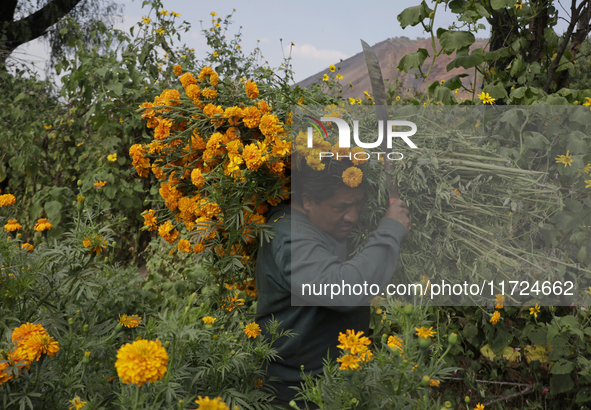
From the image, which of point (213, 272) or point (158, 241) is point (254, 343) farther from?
point (158, 241)

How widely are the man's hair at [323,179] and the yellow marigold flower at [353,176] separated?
1.7 inches

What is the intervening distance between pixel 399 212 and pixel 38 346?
1045mm

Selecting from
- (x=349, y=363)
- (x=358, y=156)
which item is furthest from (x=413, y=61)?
(x=349, y=363)

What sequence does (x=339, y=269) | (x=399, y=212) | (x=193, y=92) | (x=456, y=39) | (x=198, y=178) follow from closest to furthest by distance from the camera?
(x=339, y=269), (x=399, y=212), (x=198, y=178), (x=193, y=92), (x=456, y=39)

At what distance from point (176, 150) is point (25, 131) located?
298 cm

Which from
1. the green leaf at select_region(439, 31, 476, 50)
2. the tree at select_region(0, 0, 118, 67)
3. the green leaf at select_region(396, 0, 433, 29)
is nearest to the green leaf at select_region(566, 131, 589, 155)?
the green leaf at select_region(439, 31, 476, 50)

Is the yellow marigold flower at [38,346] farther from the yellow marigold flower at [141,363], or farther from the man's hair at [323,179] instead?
the man's hair at [323,179]

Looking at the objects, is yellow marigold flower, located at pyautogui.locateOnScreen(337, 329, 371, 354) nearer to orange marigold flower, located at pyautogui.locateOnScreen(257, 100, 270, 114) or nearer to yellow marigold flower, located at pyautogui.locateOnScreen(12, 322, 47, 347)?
yellow marigold flower, located at pyautogui.locateOnScreen(12, 322, 47, 347)

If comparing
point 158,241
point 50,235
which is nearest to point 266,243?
point 158,241

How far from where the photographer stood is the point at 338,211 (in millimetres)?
1416

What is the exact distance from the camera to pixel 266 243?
1.48 metres

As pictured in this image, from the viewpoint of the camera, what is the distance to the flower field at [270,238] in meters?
0.98

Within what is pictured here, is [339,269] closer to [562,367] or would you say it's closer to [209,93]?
[209,93]

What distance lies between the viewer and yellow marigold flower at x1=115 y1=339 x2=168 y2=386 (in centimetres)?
75
